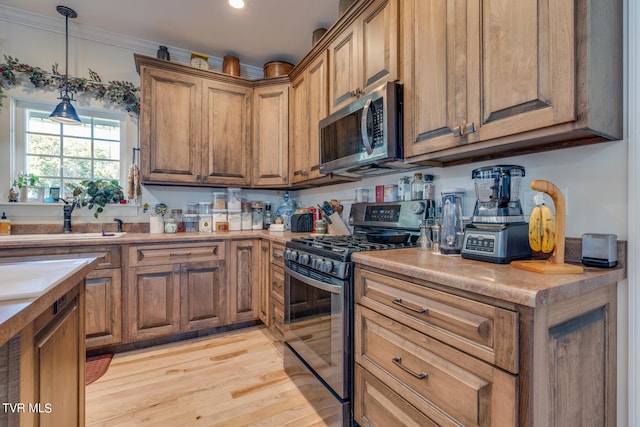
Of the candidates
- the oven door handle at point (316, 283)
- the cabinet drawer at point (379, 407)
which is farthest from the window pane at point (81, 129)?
the cabinet drawer at point (379, 407)

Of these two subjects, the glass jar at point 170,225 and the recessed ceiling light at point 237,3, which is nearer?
the recessed ceiling light at point 237,3

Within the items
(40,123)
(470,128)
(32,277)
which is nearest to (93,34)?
(40,123)

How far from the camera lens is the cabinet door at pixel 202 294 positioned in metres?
2.46

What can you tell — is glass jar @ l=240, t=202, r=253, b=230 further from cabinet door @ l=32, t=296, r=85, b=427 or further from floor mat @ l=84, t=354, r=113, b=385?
cabinet door @ l=32, t=296, r=85, b=427

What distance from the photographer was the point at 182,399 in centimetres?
173

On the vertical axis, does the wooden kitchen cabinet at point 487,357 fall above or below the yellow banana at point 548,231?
below

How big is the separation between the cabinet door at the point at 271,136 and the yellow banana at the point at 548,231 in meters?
2.25

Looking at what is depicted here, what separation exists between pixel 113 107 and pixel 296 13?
1.93m

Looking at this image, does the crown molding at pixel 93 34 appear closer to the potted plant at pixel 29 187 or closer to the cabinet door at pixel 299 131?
the cabinet door at pixel 299 131

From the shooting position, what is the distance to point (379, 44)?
1.77m

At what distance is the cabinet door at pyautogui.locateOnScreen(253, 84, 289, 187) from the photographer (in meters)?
2.97

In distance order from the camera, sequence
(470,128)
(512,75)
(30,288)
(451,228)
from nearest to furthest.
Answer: (30,288)
(512,75)
(470,128)
(451,228)

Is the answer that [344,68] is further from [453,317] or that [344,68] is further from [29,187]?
[29,187]

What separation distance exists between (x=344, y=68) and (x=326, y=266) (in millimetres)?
1417
